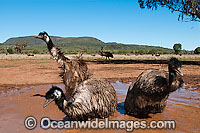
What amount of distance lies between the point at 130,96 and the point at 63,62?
9.21ft

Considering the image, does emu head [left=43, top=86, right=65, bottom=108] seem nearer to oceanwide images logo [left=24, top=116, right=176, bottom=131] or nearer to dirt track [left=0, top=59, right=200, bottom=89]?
oceanwide images logo [left=24, top=116, right=176, bottom=131]

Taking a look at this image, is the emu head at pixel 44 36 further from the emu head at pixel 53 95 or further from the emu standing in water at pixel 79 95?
the emu head at pixel 53 95

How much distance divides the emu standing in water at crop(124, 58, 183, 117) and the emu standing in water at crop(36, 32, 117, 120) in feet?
2.24

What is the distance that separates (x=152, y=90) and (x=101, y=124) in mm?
1747

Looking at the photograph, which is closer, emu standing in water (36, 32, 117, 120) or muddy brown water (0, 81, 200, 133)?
emu standing in water (36, 32, 117, 120)

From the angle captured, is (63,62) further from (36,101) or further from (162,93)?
(162,93)

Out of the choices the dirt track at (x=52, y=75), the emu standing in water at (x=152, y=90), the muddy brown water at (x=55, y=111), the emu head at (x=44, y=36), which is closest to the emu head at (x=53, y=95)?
the muddy brown water at (x=55, y=111)

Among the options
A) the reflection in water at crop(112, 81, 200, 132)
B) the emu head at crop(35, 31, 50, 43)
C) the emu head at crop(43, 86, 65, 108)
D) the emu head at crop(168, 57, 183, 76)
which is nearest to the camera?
the emu head at crop(43, 86, 65, 108)

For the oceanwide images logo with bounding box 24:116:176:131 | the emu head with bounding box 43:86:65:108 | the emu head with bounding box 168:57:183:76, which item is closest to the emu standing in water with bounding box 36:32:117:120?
the emu head with bounding box 43:86:65:108

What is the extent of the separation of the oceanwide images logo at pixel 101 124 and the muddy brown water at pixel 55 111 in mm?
152

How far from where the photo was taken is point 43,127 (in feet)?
18.4

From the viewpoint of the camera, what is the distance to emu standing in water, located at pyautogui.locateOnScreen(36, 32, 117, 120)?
519 cm

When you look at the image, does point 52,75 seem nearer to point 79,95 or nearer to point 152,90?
point 79,95

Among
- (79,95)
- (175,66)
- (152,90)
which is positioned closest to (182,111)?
(152,90)
